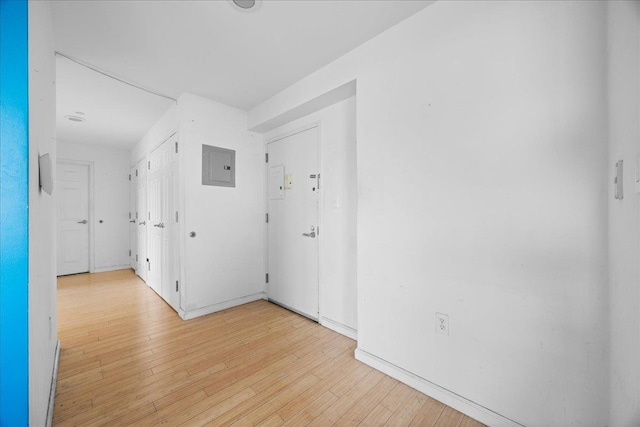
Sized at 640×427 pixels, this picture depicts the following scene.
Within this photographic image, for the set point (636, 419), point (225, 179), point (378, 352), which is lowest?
point (378, 352)

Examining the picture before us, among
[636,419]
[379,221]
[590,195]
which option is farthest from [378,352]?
[590,195]

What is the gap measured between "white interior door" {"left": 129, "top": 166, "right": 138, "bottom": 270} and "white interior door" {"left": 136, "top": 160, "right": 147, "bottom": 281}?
0.77ft

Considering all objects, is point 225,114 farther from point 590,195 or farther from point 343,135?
point 590,195

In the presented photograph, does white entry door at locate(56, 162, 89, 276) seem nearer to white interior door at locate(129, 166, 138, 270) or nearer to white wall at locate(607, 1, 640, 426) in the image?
white interior door at locate(129, 166, 138, 270)

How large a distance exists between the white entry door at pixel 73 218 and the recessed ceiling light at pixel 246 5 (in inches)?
211

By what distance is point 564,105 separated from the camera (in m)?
1.19

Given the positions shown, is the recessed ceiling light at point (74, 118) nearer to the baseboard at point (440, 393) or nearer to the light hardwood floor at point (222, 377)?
the light hardwood floor at point (222, 377)

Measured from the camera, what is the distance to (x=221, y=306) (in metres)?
3.11

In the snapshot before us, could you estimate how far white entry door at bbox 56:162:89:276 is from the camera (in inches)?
190

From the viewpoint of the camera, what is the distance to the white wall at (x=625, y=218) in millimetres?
841

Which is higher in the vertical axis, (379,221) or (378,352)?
(379,221)

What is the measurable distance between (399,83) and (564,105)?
933 millimetres

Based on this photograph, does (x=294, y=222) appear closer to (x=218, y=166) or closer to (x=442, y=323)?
(x=218, y=166)

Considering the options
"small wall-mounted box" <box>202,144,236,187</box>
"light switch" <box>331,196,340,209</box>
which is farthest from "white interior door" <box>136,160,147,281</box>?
"light switch" <box>331,196,340,209</box>
